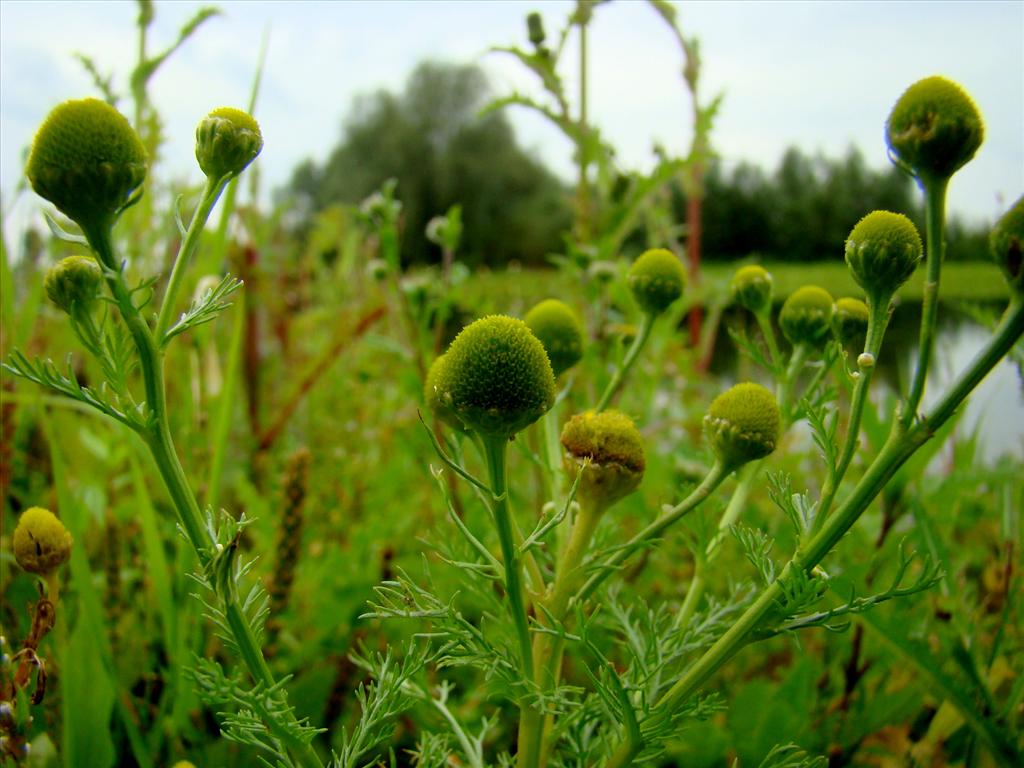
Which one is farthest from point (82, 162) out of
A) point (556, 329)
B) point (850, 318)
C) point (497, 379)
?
point (850, 318)

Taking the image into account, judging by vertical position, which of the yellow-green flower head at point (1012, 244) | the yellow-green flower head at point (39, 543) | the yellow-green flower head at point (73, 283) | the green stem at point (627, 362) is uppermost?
the yellow-green flower head at point (1012, 244)

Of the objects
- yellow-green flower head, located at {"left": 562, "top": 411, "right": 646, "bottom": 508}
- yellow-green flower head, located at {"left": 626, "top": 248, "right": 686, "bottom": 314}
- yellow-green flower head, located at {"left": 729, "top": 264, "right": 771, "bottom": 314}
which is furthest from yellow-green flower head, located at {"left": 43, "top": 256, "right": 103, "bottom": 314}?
yellow-green flower head, located at {"left": 729, "top": 264, "right": 771, "bottom": 314}

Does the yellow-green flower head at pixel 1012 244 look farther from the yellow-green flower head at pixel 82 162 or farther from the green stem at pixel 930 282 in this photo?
the yellow-green flower head at pixel 82 162

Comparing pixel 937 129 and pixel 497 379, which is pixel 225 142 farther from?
pixel 937 129

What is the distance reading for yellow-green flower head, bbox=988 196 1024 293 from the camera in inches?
14.2

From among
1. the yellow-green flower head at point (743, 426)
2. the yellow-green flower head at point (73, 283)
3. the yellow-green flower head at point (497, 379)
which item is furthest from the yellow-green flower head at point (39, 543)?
the yellow-green flower head at point (743, 426)

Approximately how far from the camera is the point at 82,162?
37cm

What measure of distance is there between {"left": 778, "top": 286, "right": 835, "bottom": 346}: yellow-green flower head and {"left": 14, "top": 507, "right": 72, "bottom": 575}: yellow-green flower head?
1.70ft

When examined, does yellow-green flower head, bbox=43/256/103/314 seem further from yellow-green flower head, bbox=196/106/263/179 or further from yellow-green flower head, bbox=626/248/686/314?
yellow-green flower head, bbox=626/248/686/314

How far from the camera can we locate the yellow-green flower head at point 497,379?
39 cm

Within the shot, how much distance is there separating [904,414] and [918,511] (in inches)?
15.6

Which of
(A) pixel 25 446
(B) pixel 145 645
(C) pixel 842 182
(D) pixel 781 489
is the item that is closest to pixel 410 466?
(A) pixel 25 446

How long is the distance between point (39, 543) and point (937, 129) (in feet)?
1.77

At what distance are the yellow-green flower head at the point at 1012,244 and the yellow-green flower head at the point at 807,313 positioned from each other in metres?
0.23
